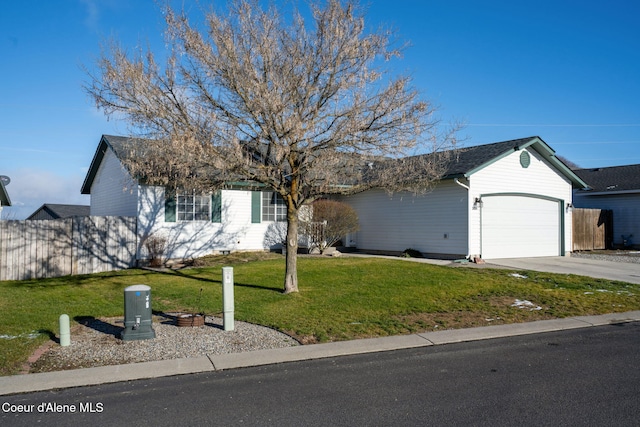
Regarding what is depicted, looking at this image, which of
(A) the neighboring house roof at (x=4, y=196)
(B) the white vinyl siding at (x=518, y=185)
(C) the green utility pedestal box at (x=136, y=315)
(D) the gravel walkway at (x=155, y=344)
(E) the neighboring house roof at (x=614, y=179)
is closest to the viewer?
(D) the gravel walkway at (x=155, y=344)

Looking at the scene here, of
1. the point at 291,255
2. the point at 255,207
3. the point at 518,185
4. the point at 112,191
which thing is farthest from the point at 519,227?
the point at 112,191

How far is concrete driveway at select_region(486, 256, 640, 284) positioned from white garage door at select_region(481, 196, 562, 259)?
0.54 metres

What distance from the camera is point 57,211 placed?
32.2m

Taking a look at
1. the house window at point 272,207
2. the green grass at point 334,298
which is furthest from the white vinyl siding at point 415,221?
the house window at point 272,207

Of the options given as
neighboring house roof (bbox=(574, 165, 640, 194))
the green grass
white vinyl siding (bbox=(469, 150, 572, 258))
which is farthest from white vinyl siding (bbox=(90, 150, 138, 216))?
neighboring house roof (bbox=(574, 165, 640, 194))

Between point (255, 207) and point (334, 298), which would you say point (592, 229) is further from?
point (334, 298)

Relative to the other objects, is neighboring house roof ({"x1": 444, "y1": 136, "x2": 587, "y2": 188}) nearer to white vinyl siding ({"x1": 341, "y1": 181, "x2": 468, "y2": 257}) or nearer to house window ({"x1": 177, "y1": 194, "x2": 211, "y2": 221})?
white vinyl siding ({"x1": 341, "y1": 181, "x2": 468, "y2": 257})

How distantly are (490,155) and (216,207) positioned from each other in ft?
33.9

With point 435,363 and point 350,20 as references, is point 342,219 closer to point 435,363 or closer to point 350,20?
point 350,20

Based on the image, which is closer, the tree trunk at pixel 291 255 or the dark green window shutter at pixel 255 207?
the tree trunk at pixel 291 255

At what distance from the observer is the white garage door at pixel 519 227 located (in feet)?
62.7

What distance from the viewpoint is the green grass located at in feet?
29.6

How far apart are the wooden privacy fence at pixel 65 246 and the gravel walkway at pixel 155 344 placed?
7.49 m

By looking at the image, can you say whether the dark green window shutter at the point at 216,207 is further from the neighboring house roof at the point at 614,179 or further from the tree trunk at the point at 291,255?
the neighboring house roof at the point at 614,179
